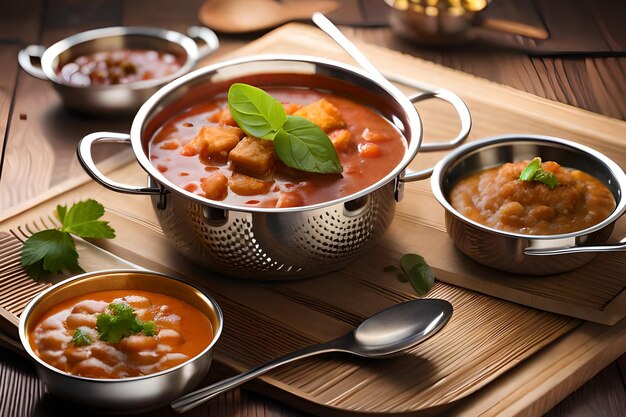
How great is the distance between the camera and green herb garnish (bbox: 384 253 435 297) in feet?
10.3

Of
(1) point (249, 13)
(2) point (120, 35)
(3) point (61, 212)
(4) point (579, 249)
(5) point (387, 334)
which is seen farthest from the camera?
(1) point (249, 13)

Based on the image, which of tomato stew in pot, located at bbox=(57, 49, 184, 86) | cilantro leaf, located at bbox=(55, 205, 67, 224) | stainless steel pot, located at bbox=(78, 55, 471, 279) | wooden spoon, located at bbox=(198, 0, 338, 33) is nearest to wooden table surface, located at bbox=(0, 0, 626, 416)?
wooden spoon, located at bbox=(198, 0, 338, 33)

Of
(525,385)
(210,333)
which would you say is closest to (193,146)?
(210,333)

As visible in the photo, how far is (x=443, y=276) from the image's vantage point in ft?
10.6

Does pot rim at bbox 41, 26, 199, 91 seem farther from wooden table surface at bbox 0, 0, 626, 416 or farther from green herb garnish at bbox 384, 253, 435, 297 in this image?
green herb garnish at bbox 384, 253, 435, 297

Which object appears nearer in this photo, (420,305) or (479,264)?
(420,305)

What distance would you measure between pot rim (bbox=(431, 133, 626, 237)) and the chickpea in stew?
0.05 metres

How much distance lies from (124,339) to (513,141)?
5.48ft

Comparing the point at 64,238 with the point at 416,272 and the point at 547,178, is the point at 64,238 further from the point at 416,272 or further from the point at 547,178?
the point at 547,178

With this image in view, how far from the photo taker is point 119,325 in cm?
258

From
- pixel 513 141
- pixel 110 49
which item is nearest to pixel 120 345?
pixel 513 141

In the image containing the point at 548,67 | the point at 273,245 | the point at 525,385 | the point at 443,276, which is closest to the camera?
the point at 525,385

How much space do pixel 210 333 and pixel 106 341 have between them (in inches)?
11.9

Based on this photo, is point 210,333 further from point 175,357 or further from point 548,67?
point 548,67
